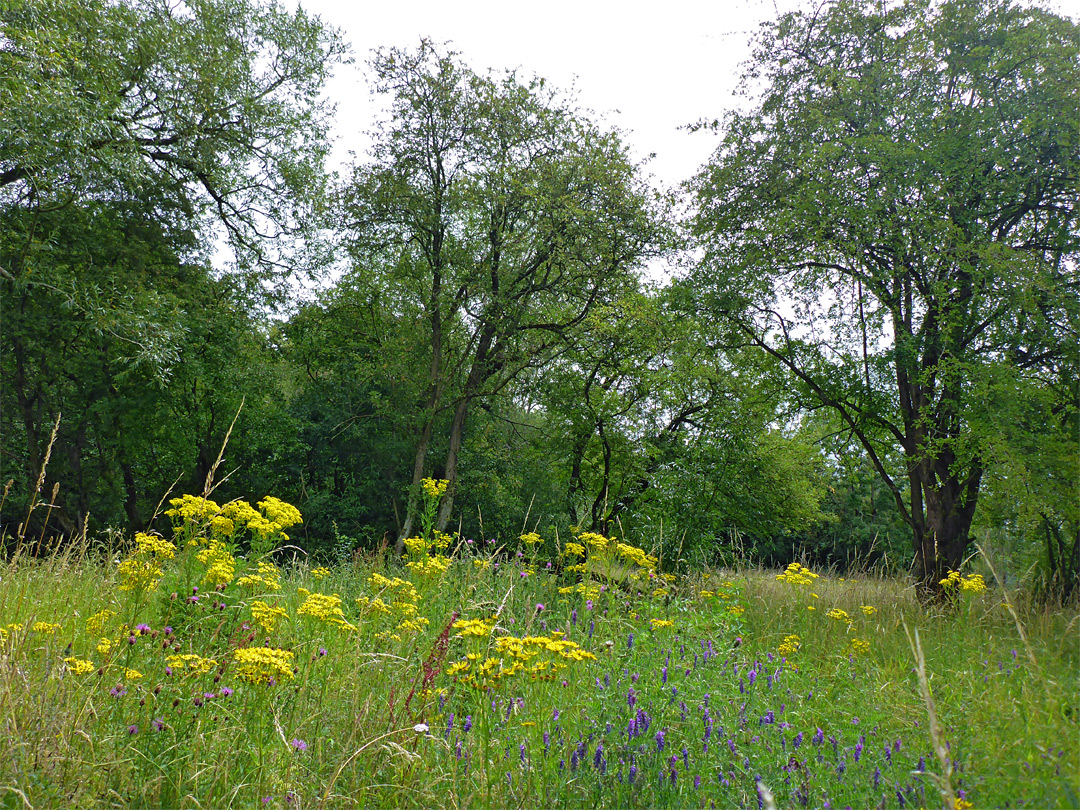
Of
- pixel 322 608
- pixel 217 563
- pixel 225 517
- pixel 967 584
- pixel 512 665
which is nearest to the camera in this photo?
pixel 512 665

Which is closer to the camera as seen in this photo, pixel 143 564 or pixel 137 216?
pixel 143 564

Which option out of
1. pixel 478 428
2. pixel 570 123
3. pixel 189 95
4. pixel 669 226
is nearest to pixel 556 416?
pixel 478 428

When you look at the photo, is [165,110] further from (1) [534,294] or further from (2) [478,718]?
(2) [478,718]

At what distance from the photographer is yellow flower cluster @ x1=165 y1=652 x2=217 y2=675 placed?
96.1 inches

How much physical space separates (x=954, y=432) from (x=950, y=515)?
1010 millimetres

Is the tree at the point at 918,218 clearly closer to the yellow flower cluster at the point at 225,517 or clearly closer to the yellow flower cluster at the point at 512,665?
the yellow flower cluster at the point at 512,665

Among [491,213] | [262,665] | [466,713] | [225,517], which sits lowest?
[466,713]

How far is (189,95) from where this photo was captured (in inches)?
486

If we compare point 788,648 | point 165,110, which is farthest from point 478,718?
point 165,110

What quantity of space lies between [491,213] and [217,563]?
43.1 ft

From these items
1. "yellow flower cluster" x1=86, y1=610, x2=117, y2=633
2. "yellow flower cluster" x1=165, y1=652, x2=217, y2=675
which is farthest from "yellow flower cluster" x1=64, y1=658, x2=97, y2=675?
"yellow flower cluster" x1=86, y1=610, x2=117, y2=633

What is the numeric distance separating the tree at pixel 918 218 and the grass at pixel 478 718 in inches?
150

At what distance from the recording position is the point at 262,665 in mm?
2389

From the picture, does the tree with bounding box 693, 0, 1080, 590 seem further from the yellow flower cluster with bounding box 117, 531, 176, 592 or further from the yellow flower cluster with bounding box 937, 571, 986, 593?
the yellow flower cluster with bounding box 117, 531, 176, 592
